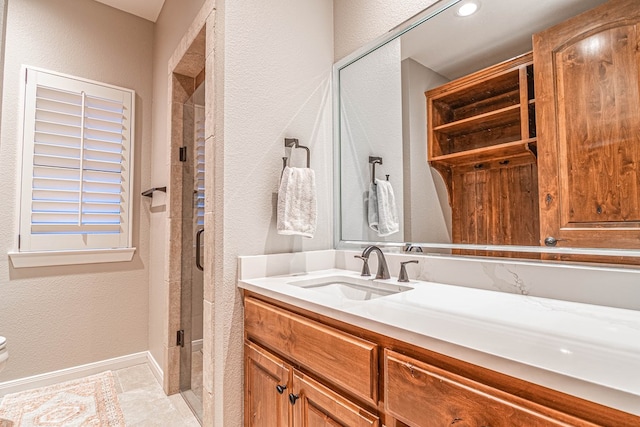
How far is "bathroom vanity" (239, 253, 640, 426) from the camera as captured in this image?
0.50 meters

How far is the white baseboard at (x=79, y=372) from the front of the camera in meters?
2.02

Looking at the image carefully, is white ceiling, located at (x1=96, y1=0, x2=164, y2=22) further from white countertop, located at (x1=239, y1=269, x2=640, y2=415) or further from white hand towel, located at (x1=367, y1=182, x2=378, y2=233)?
white countertop, located at (x1=239, y1=269, x2=640, y2=415)

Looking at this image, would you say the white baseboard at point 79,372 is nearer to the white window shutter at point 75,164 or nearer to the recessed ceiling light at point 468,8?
the white window shutter at point 75,164

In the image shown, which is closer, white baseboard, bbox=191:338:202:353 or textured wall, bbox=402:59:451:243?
textured wall, bbox=402:59:451:243

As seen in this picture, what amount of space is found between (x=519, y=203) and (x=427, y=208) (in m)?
0.36

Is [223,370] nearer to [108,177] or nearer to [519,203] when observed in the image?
[519,203]

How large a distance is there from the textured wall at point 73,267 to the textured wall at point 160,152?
101 mm

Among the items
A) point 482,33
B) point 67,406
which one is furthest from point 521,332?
point 67,406

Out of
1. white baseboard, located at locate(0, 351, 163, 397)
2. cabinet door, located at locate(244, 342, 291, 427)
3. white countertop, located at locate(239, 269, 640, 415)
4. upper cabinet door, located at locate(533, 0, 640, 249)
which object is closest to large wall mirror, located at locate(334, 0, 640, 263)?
upper cabinet door, located at locate(533, 0, 640, 249)

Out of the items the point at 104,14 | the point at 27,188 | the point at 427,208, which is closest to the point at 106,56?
the point at 104,14

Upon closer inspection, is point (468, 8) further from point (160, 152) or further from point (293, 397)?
point (160, 152)

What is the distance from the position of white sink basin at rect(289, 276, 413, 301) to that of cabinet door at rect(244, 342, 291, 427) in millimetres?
310

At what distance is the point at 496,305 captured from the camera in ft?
2.97

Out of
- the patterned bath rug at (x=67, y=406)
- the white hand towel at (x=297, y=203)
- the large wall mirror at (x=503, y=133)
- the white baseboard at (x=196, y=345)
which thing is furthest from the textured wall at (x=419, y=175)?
the patterned bath rug at (x=67, y=406)
